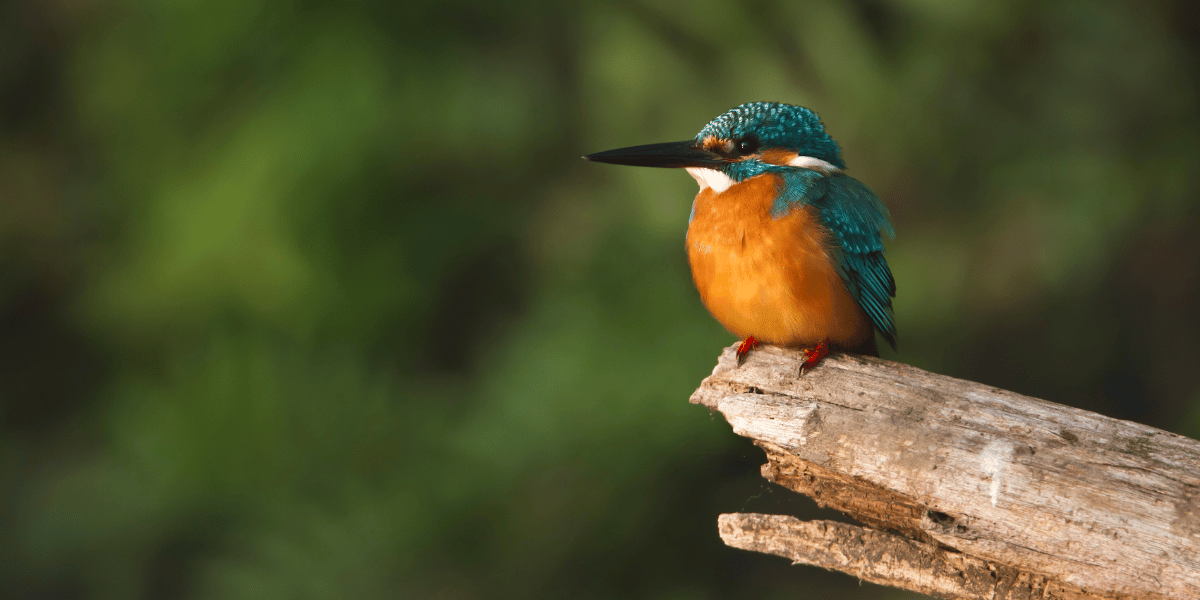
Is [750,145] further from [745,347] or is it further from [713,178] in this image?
[745,347]

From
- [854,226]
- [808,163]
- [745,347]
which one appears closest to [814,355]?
[745,347]

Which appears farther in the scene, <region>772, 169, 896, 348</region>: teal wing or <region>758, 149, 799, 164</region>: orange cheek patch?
<region>758, 149, 799, 164</region>: orange cheek patch

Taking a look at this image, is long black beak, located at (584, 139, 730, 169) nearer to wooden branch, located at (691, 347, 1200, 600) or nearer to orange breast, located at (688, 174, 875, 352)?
orange breast, located at (688, 174, 875, 352)

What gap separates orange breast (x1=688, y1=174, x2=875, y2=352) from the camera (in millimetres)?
1383

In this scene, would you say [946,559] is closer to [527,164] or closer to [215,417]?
[527,164]

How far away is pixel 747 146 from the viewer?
1.55m

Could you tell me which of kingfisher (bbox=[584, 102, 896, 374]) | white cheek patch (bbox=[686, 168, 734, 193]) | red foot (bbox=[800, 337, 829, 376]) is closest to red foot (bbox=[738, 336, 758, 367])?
kingfisher (bbox=[584, 102, 896, 374])

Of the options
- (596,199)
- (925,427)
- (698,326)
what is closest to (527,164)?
(596,199)

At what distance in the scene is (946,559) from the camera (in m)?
1.16

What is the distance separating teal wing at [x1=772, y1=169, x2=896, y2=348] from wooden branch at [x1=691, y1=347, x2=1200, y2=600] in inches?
6.9

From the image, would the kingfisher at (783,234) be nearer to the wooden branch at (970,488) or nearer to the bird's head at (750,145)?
the bird's head at (750,145)

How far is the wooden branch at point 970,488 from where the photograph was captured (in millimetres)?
1042

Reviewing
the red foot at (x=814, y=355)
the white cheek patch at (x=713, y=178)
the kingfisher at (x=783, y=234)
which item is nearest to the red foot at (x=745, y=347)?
the kingfisher at (x=783, y=234)

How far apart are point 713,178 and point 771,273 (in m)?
0.28
